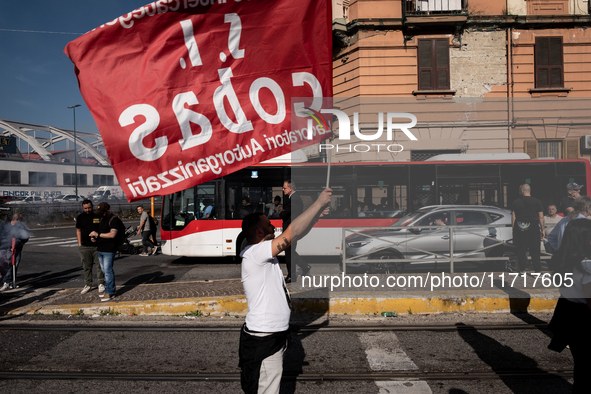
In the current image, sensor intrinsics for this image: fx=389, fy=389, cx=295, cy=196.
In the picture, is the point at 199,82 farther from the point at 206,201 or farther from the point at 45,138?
the point at 45,138

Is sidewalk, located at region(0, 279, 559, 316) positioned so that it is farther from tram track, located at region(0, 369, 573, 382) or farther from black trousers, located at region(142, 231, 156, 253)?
black trousers, located at region(142, 231, 156, 253)

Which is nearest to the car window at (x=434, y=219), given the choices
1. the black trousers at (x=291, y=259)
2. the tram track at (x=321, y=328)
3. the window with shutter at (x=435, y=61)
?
the black trousers at (x=291, y=259)

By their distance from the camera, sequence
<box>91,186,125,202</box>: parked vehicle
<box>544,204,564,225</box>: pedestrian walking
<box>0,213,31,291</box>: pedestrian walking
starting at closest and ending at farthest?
<box>0,213,31,291</box>: pedestrian walking, <box>544,204,564,225</box>: pedestrian walking, <box>91,186,125,202</box>: parked vehicle

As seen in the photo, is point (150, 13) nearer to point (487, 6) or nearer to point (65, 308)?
point (65, 308)

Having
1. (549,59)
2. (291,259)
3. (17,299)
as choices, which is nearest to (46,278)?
(17,299)

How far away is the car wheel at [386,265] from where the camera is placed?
28.0ft

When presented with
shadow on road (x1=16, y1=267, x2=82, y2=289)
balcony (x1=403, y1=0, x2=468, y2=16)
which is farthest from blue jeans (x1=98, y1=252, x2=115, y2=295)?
balcony (x1=403, y1=0, x2=468, y2=16)

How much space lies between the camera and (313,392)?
12.6 ft

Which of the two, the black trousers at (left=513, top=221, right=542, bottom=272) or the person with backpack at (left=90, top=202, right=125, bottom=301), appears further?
the black trousers at (left=513, top=221, right=542, bottom=272)

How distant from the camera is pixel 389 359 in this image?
4.54m

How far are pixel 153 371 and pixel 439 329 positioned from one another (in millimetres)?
3787

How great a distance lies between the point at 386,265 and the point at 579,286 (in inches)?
229

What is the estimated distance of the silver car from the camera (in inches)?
320

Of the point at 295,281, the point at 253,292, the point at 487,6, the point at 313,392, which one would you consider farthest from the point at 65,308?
the point at 487,6
